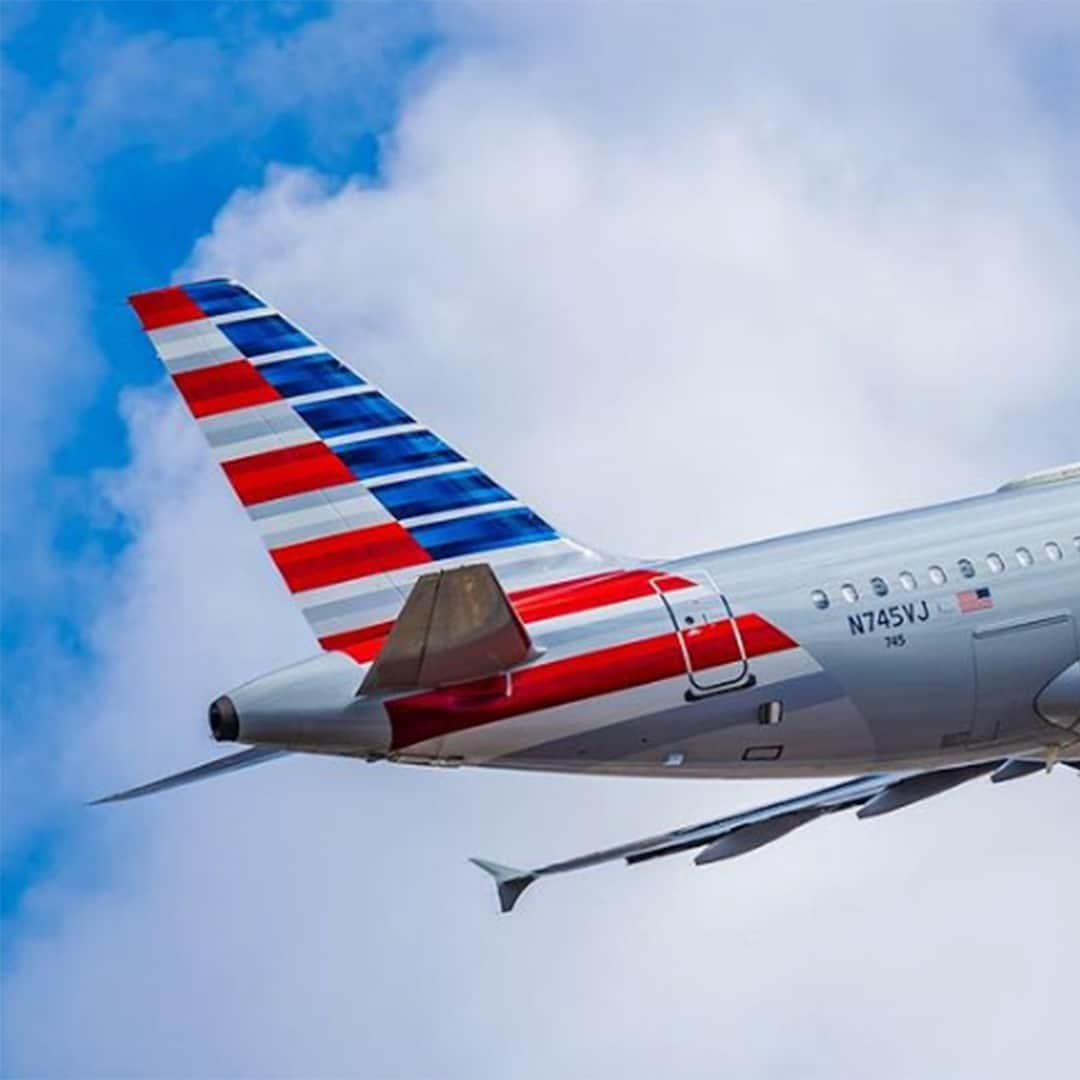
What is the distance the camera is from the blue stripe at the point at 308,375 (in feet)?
168

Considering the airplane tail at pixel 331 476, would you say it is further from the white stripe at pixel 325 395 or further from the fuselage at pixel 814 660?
the fuselage at pixel 814 660

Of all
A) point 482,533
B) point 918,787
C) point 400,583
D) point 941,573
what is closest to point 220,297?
point 482,533

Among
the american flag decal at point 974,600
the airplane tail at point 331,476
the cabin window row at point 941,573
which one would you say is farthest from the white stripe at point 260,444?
the american flag decal at point 974,600

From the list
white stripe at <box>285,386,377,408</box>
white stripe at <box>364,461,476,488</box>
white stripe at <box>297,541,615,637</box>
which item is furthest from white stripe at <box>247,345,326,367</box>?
white stripe at <box>297,541,615,637</box>

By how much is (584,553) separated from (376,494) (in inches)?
120

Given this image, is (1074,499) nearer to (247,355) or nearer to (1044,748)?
(1044,748)

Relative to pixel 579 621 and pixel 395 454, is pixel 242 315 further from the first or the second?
pixel 579 621

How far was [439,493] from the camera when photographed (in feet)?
166

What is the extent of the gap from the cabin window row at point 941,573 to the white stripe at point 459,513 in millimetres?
4396

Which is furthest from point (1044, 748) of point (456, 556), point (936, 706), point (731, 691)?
point (456, 556)

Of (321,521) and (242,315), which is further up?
(242,315)

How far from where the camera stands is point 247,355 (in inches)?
2016

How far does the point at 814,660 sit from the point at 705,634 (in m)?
1.88

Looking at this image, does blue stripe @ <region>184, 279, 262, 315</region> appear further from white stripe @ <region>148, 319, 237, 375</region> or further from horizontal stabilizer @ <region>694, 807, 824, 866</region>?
horizontal stabilizer @ <region>694, 807, 824, 866</region>
